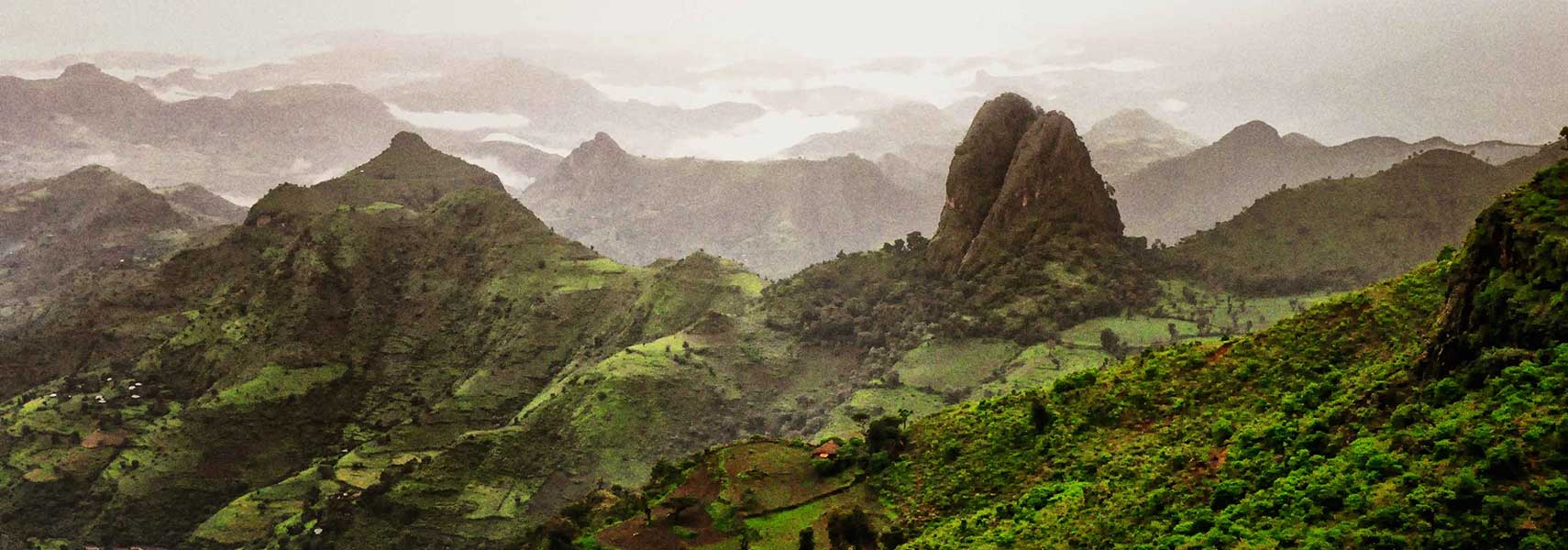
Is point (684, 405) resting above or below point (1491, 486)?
below

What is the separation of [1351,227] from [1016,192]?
51.7 m

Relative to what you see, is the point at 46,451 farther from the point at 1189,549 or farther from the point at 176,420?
the point at 1189,549

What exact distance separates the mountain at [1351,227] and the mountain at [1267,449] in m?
91.4

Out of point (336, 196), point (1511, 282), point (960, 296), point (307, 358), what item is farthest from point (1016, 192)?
point (336, 196)

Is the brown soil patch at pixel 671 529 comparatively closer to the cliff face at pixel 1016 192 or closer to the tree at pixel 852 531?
the tree at pixel 852 531

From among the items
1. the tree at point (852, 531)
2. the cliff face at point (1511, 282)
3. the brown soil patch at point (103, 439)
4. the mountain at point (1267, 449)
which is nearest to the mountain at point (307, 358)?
the brown soil patch at point (103, 439)

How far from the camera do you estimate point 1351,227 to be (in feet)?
422

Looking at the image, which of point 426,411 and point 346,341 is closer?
point 426,411

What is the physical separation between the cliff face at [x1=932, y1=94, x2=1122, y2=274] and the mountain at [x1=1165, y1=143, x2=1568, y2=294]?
18.2 m

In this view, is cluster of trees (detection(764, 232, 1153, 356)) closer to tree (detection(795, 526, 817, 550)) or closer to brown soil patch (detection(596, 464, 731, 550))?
brown soil patch (detection(596, 464, 731, 550))

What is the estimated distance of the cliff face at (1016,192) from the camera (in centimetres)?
11900

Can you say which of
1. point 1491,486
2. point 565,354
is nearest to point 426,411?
point 565,354

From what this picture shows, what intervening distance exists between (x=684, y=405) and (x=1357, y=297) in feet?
277

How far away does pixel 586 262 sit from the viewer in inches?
6043
